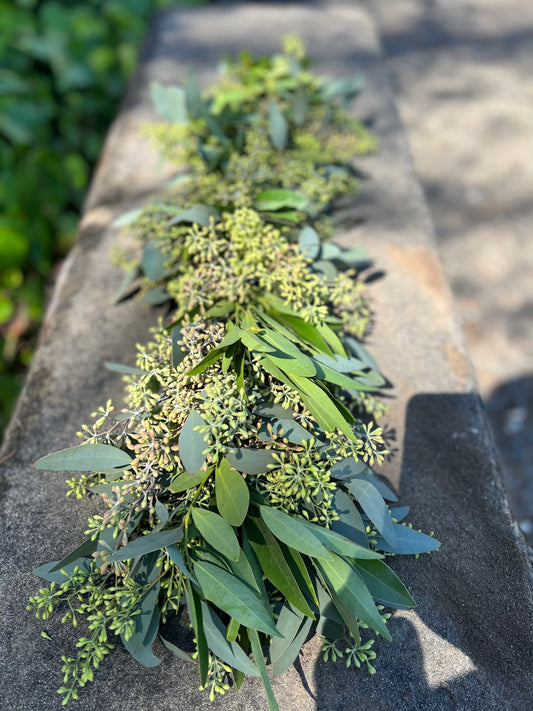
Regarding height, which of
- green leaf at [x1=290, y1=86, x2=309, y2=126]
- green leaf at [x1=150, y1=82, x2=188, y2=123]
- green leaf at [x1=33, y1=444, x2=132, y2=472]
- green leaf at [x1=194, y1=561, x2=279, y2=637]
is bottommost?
green leaf at [x1=194, y1=561, x2=279, y2=637]

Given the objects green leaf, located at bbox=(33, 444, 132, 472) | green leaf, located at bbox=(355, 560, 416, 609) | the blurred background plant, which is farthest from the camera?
the blurred background plant

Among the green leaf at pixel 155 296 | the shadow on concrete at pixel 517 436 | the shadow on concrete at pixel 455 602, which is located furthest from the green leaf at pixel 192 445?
the shadow on concrete at pixel 517 436

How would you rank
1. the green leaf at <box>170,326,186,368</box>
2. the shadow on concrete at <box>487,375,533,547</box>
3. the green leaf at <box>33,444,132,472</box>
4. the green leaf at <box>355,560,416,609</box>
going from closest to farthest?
the green leaf at <box>355,560,416,609</box> < the green leaf at <box>33,444,132,472</box> < the green leaf at <box>170,326,186,368</box> < the shadow on concrete at <box>487,375,533,547</box>

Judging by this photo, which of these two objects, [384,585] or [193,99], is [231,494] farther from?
[193,99]

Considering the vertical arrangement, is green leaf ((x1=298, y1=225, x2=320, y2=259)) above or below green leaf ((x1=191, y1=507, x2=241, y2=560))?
above

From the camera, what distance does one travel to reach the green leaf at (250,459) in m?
1.19

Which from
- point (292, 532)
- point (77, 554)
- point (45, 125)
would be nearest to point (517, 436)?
point (292, 532)

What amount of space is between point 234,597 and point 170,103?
1861 mm

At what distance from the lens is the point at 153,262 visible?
1.72 m

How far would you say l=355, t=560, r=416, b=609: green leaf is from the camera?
1.10 meters

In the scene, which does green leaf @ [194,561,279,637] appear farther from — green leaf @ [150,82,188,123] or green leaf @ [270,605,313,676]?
green leaf @ [150,82,188,123]

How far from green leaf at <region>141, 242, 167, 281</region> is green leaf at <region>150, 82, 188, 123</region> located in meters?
0.76

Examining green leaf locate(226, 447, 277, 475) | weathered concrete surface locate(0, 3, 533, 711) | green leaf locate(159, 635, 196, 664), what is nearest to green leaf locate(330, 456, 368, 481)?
green leaf locate(226, 447, 277, 475)

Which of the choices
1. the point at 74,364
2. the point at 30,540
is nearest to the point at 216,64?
the point at 74,364
